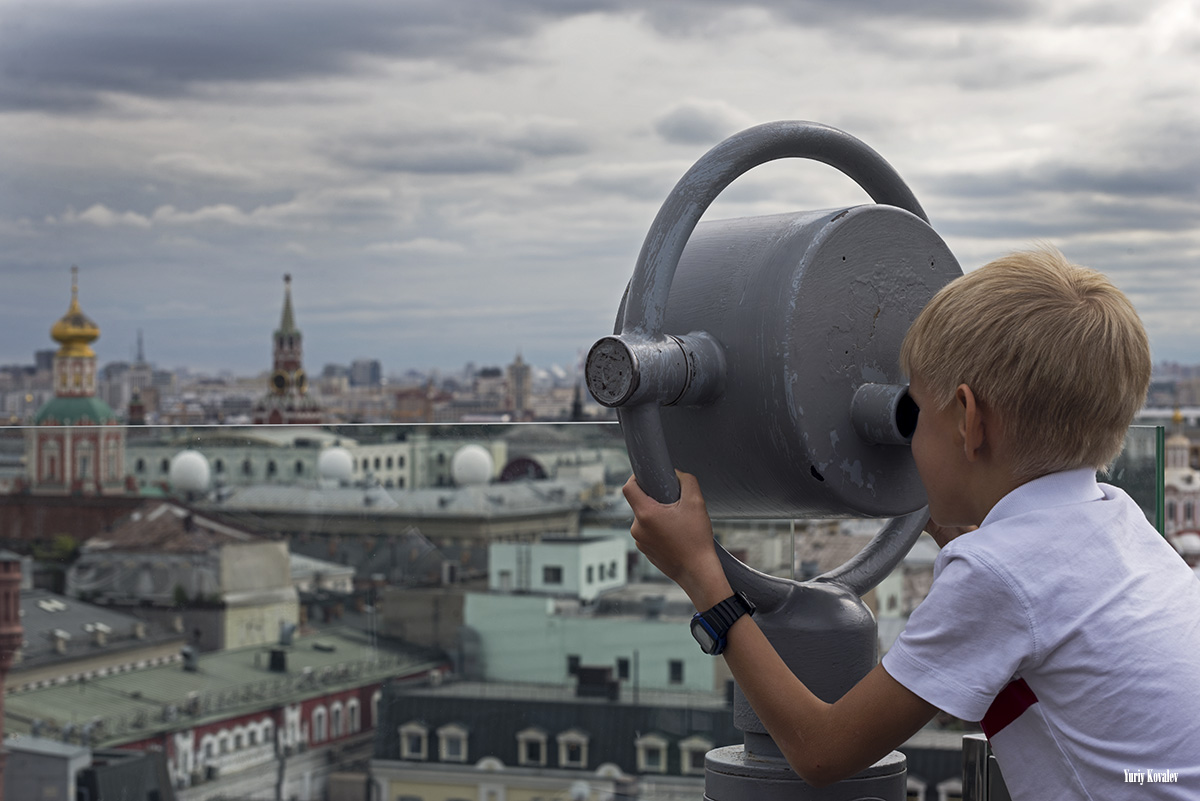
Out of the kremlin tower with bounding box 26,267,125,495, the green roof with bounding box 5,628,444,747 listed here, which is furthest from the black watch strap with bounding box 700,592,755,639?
the green roof with bounding box 5,628,444,747

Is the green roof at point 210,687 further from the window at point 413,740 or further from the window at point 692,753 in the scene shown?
the window at point 692,753

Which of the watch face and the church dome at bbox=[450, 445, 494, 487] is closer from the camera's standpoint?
the watch face

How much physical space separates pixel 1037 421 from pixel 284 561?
3.85 meters

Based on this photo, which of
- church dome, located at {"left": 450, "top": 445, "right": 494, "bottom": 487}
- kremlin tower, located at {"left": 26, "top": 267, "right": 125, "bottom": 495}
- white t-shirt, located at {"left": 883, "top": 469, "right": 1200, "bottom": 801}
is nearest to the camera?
white t-shirt, located at {"left": 883, "top": 469, "right": 1200, "bottom": 801}

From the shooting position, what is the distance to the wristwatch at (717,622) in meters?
0.95

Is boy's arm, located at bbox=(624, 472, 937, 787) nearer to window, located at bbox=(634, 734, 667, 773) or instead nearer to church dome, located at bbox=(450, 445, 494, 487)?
church dome, located at bbox=(450, 445, 494, 487)

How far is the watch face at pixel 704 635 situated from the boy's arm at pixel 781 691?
0.03ft

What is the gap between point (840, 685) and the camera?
111 centimetres

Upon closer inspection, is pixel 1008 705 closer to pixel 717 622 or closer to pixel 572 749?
pixel 717 622

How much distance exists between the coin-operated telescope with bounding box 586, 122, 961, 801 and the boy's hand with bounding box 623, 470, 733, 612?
0.02 meters

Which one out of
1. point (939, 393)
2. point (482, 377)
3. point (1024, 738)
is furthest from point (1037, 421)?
point (482, 377)

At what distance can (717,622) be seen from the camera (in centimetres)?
95

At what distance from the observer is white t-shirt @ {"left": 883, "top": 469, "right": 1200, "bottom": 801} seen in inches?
Result: 31.6

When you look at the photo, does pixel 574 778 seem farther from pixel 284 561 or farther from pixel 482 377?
pixel 482 377
